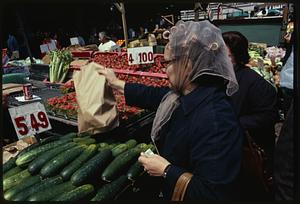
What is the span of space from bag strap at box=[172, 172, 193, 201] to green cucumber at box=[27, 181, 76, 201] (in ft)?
2.96

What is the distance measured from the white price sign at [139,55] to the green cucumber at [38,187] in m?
3.04

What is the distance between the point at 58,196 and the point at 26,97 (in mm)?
2065

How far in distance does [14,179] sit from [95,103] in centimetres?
89

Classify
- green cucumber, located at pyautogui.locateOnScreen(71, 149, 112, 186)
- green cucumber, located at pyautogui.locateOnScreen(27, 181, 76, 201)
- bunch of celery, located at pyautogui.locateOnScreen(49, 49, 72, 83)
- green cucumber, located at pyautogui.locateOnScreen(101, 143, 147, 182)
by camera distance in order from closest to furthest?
green cucumber, located at pyautogui.locateOnScreen(27, 181, 76, 201)
green cucumber, located at pyautogui.locateOnScreen(71, 149, 112, 186)
green cucumber, located at pyautogui.locateOnScreen(101, 143, 147, 182)
bunch of celery, located at pyautogui.locateOnScreen(49, 49, 72, 83)

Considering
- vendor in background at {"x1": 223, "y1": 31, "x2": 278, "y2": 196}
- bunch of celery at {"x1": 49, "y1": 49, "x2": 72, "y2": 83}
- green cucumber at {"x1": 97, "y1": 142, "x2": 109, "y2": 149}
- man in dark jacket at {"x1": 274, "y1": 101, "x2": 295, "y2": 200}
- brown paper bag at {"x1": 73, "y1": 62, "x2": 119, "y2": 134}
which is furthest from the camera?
bunch of celery at {"x1": 49, "y1": 49, "x2": 72, "y2": 83}

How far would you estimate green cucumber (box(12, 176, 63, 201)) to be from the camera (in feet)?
7.17

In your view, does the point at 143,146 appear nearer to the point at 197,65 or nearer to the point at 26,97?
the point at 197,65

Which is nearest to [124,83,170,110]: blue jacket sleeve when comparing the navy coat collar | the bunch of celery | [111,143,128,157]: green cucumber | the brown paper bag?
the brown paper bag

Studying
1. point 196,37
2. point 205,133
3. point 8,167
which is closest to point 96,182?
point 8,167

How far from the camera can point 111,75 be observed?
285 centimetres

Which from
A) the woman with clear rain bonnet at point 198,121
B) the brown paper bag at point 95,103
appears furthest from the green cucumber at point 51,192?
the woman with clear rain bonnet at point 198,121

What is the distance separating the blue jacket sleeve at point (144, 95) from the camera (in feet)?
8.80

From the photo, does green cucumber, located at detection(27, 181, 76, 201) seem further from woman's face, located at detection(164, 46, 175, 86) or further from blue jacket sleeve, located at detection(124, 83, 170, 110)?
woman's face, located at detection(164, 46, 175, 86)

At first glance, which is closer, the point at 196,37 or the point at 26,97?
the point at 196,37
